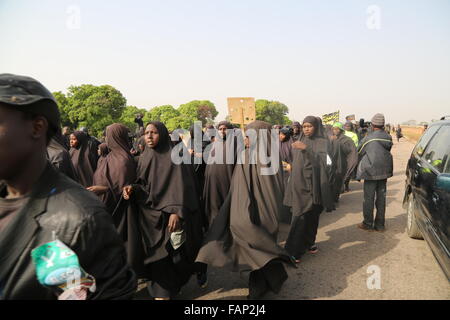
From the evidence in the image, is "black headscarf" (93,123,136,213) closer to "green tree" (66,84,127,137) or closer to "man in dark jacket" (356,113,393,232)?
"man in dark jacket" (356,113,393,232)

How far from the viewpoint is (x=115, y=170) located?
3.70 meters

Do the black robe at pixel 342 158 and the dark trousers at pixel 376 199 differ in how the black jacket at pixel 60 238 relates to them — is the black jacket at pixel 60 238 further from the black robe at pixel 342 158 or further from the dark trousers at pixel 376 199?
the black robe at pixel 342 158

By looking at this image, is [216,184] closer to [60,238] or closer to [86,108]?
[60,238]

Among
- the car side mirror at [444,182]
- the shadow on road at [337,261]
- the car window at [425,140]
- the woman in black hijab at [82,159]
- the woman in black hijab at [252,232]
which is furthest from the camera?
the woman in black hijab at [82,159]

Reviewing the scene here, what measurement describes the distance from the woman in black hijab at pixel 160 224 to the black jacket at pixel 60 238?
2108mm

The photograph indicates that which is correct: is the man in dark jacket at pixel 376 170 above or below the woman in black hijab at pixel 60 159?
below

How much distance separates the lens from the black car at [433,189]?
2951 mm

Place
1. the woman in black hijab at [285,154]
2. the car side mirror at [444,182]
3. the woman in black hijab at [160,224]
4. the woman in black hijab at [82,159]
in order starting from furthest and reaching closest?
the woman in black hijab at [285,154] → the woman in black hijab at [82,159] → the woman in black hijab at [160,224] → the car side mirror at [444,182]

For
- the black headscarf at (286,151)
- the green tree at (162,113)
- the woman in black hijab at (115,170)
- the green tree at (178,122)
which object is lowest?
the green tree at (178,122)

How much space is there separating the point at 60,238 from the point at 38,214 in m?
0.13

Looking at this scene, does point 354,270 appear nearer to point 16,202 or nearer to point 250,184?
point 250,184

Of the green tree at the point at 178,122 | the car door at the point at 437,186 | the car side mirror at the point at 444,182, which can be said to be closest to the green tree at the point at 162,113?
the green tree at the point at 178,122
